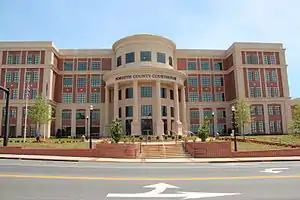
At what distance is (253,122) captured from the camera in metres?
49.3

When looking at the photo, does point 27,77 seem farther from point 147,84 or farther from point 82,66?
point 147,84

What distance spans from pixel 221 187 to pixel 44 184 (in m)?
6.13

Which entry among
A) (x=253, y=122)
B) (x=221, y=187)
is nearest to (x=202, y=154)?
(x=221, y=187)

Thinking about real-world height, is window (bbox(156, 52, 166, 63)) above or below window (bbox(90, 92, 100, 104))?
above

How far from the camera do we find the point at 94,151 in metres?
22.5

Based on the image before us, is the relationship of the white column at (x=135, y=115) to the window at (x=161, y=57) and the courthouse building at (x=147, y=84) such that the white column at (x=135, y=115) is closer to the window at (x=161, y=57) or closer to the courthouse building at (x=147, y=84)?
the courthouse building at (x=147, y=84)

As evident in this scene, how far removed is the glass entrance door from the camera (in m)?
41.8

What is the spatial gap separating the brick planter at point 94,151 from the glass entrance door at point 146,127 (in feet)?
62.7

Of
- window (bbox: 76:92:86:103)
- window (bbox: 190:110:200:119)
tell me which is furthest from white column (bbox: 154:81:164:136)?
window (bbox: 76:92:86:103)

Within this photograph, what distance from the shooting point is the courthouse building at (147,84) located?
43562mm

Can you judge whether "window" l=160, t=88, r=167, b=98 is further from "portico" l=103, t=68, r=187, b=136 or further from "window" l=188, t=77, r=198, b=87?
"window" l=188, t=77, r=198, b=87

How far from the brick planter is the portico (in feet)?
52.6

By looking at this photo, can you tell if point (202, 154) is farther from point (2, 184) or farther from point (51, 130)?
point (51, 130)

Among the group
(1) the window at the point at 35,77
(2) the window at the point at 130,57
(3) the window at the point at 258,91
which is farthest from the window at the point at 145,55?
(3) the window at the point at 258,91
